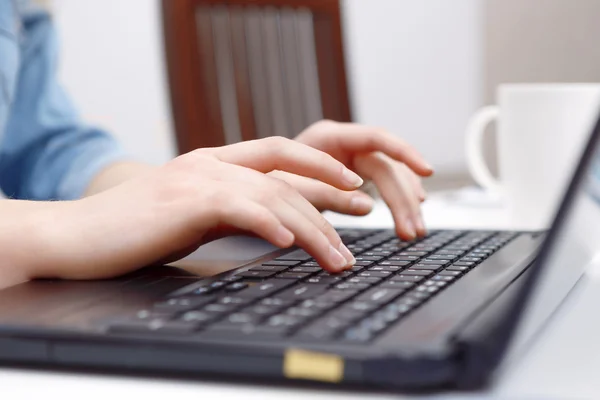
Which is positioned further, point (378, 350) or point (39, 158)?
point (39, 158)

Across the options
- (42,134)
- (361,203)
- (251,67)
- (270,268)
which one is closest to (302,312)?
(270,268)

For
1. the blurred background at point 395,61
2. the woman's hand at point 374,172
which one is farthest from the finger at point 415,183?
the blurred background at point 395,61

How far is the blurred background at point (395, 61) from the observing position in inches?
44.8

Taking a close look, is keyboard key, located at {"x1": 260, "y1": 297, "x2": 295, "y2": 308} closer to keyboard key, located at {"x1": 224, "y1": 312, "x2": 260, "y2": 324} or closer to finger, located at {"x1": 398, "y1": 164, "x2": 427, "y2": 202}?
keyboard key, located at {"x1": 224, "y1": 312, "x2": 260, "y2": 324}

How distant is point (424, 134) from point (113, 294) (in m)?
1.50

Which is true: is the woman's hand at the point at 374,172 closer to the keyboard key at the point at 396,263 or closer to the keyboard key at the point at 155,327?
the keyboard key at the point at 396,263

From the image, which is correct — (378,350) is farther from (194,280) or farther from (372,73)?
(372,73)

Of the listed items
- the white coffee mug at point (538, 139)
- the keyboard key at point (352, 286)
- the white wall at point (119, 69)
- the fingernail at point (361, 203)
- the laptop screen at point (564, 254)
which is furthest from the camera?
the white wall at point (119, 69)

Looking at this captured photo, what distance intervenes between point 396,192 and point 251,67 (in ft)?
2.00

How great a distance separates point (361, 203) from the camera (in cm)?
54

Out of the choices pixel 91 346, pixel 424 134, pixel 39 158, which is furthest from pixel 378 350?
pixel 424 134

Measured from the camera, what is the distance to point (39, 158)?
0.92 m

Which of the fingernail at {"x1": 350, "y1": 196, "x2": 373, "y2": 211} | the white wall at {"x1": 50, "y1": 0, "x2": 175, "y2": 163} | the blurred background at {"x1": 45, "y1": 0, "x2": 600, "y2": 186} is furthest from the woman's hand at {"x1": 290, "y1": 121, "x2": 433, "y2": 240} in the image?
the white wall at {"x1": 50, "y1": 0, "x2": 175, "y2": 163}

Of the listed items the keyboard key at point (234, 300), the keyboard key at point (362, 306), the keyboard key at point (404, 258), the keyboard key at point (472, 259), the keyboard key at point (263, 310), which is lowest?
the keyboard key at point (472, 259)
